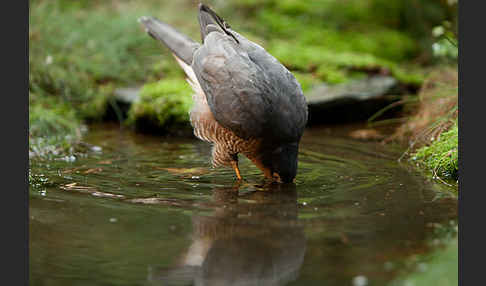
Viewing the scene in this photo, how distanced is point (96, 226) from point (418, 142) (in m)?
3.43

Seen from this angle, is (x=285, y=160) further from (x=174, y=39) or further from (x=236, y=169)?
(x=174, y=39)

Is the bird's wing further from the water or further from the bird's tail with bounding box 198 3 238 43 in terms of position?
the water

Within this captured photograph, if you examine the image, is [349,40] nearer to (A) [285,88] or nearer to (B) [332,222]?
(A) [285,88]

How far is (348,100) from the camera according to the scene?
7.30 metres

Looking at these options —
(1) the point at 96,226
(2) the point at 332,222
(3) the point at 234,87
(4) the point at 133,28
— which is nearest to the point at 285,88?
(3) the point at 234,87

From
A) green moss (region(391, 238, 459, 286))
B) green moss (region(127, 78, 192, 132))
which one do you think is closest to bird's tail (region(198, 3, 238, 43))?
green moss (region(127, 78, 192, 132))

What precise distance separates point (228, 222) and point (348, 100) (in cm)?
415

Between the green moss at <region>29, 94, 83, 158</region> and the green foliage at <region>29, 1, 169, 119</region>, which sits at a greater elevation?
the green foliage at <region>29, 1, 169, 119</region>

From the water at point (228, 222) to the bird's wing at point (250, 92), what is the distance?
19.8 inches

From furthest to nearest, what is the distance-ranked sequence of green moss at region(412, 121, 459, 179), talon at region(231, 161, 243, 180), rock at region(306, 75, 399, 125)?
rock at region(306, 75, 399, 125), talon at region(231, 161, 243, 180), green moss at region(412, 121, 459, 179)

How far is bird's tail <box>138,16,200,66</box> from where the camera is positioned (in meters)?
5.38

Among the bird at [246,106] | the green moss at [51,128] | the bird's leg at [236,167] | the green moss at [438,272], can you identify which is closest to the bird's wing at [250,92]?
the bird at [246,106]

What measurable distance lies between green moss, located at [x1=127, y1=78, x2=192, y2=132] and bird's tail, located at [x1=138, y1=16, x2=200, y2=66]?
1.22 meters

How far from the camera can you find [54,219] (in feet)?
12.0
